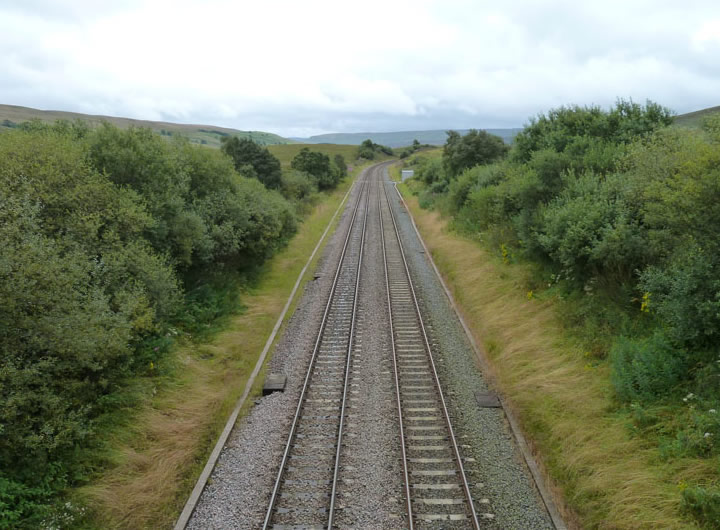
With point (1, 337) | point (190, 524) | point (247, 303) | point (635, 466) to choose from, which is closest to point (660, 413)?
point (635, 466)

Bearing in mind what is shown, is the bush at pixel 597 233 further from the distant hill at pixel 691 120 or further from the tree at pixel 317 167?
the tree at pixel 317 167

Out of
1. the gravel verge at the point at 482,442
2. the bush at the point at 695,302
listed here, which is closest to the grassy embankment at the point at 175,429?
the gravel verge at the point at 482,442

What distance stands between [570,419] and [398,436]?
3949 millimetres

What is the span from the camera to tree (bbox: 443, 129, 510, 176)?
38656mm

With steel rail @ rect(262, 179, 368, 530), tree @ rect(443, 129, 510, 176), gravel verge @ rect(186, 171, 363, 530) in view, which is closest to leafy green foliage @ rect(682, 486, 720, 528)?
steel rail @ rect(262, 179, 368, 530)

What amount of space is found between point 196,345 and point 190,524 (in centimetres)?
734

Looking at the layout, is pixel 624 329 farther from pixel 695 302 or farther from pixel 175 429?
pixel 175 429

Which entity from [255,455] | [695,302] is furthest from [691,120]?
[255,455]

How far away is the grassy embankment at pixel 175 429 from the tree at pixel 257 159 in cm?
2467

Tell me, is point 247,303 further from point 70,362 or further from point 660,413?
point 660,413

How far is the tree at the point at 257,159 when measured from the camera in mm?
39188

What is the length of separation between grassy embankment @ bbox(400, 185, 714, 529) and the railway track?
1949 mm

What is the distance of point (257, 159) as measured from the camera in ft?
130

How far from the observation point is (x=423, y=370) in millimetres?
12719
